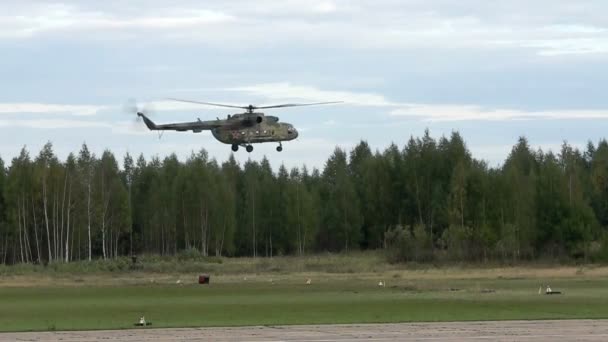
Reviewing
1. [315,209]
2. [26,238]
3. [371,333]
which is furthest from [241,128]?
[315,209]

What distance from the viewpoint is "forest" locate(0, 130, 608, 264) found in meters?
111

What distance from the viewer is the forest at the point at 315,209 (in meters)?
111

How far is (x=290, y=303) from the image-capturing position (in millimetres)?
53656

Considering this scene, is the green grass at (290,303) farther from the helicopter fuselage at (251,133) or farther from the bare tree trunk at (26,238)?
the bare tree trunk at (26,238)

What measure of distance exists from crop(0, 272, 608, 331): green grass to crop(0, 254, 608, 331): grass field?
1.5 inches

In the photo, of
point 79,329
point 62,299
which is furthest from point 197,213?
point 79,329

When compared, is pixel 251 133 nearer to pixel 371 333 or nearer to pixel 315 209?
pixel 371 333

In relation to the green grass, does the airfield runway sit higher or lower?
lower

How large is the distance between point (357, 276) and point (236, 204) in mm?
71544

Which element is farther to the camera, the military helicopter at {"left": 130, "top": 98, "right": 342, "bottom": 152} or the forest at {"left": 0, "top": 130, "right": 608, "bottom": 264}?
the forest at {"left": 0, "top": 130, "right": 608, "bottom": 264}

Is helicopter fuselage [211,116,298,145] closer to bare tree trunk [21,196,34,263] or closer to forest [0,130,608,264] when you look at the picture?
forest [0,130,608,264]

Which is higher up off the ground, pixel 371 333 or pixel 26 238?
pixel 26 238

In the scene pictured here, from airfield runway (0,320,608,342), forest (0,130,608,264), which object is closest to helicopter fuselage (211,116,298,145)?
airfield runway (0,320,608,342)

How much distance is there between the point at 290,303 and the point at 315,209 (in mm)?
100993
